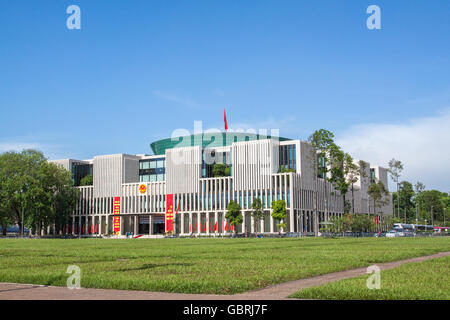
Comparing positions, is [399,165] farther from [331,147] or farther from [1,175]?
[1,175]

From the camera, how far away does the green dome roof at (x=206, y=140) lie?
162 metres

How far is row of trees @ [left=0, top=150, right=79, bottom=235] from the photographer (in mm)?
103312

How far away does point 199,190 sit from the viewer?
124688 millimetres

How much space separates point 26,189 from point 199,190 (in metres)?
41.0

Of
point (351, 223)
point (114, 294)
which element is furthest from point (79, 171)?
point (114, 294)

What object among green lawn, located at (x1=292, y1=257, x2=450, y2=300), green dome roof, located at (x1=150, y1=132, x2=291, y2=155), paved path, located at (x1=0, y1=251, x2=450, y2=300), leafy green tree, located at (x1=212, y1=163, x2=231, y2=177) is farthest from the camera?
green dome roof, located at (x1=150, y1=132, x2=291, y2=155)

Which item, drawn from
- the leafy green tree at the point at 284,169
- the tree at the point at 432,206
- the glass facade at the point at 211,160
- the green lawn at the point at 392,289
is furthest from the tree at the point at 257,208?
the green lawn at the point at 392,289

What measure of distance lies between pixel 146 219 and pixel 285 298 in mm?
125580

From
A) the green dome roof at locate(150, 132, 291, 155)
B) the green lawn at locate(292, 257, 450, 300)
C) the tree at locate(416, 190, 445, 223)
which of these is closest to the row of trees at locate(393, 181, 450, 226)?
the tree at locate(416, 190, 445, 223)

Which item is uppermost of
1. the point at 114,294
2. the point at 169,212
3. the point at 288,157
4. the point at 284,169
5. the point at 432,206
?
the point at 288,157

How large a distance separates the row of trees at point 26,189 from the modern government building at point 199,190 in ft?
67.5

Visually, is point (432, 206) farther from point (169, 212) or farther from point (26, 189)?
point (26, 189)

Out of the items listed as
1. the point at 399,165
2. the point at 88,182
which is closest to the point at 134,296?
the point at 399,165

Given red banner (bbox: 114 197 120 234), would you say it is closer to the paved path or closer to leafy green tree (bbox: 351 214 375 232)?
leafy green tree (bbox: 351 214 375 232)
